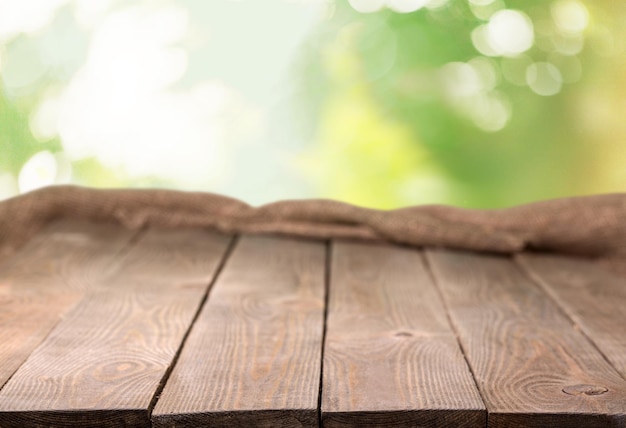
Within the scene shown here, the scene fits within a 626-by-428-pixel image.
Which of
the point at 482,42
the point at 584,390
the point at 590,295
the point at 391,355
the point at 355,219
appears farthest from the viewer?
the point at 482,42

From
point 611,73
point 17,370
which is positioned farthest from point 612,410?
point 611,73

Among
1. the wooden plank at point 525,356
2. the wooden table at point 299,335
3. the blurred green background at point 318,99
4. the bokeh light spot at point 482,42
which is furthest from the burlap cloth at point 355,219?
the bokeh light spot at point 482,42

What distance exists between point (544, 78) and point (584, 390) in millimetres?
1351

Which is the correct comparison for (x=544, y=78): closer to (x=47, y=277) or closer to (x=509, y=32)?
(x=509, y=32)

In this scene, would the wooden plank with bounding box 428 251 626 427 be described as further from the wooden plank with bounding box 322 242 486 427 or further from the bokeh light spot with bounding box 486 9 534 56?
the bokeh light spot with bounding box 486 9 534 56

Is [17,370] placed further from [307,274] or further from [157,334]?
[307,274]

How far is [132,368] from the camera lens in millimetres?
1375

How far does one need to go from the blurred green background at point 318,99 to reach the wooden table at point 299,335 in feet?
1.34

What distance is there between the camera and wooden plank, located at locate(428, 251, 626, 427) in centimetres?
123

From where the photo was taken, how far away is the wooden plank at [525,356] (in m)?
1.23

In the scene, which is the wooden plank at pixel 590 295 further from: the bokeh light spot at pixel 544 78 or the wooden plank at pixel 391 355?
the bokeh light spot at pixel 544 78

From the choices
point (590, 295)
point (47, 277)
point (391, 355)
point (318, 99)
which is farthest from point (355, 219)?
point (391, 355)

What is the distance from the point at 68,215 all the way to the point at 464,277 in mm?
1037

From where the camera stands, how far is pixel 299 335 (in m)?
1.54
